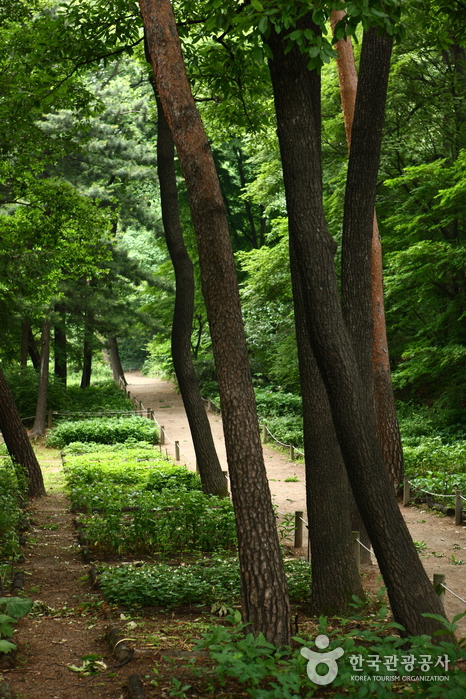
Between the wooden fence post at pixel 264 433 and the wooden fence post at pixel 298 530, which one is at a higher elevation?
the wooden fence post at pixel 298 530

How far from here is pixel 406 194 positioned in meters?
16.6

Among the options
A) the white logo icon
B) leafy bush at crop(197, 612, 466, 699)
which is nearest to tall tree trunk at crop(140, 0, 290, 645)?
leafy bush at crop(197, 612, 466, 699)

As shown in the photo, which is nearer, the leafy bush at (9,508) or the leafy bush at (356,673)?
the leafy bush at (356,673)

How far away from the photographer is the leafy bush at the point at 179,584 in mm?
5805

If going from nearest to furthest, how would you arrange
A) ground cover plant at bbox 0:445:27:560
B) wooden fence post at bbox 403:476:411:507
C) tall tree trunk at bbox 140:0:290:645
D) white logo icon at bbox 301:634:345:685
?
white logo icon at bbox 301:634:345:685 → tall tree trunk at bbox 140:0:290:645 → ground cover plant at bbox 0:445:27:560 → wooden fence post at bbox 403:476:411:507

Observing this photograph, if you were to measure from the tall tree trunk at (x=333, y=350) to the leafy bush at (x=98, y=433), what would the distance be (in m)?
17.7

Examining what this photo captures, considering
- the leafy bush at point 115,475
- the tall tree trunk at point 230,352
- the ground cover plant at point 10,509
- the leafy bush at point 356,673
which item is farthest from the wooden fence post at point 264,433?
the leafy bush at point 356,673

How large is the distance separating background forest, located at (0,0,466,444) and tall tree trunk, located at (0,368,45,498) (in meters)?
3.42

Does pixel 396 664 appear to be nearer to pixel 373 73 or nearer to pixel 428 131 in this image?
pixel 373 73

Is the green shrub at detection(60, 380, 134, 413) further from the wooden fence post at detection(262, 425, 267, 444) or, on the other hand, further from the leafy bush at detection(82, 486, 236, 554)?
the leafy bush at detection(82, 486, 236, 554)

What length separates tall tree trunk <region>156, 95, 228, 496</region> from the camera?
11.8 meters

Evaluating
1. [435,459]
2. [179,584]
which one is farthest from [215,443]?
[179,584]

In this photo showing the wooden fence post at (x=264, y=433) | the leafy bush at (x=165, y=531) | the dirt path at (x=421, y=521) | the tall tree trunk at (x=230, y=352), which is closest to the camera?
the tall tree trunk at (x=230, y=352)

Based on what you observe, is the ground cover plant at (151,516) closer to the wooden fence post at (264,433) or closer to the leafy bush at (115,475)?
the leafy bush at (115,475)
